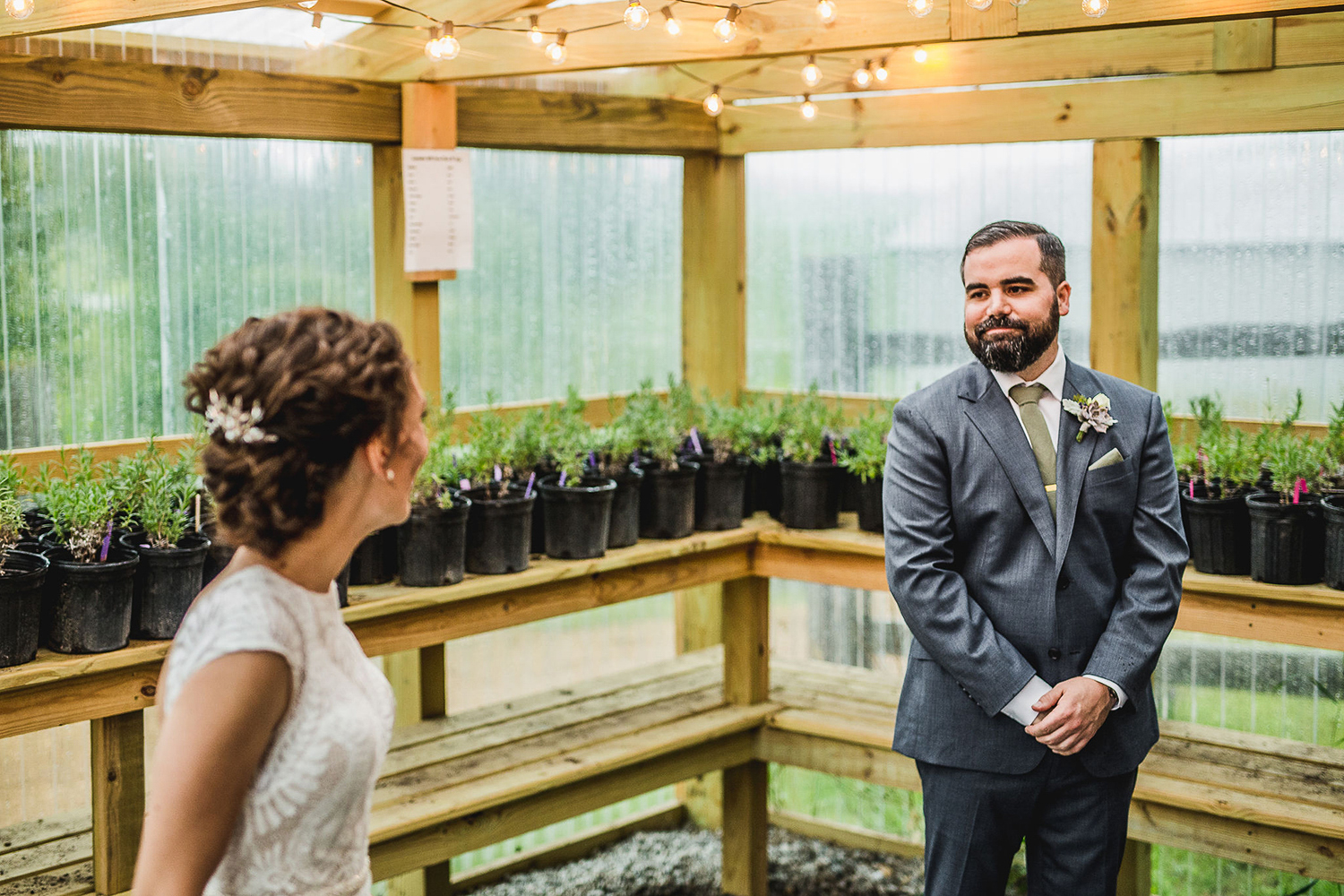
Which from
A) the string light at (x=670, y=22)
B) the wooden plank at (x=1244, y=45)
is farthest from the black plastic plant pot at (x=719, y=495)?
the wooden plank at (x=1244, y=45)

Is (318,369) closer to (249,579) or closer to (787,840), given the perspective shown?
(249,579)

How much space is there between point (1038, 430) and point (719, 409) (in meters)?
1.66

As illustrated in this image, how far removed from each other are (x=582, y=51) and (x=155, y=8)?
1.23 meters

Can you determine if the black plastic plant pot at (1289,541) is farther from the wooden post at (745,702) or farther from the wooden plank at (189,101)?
the wooden plank at (189,101)

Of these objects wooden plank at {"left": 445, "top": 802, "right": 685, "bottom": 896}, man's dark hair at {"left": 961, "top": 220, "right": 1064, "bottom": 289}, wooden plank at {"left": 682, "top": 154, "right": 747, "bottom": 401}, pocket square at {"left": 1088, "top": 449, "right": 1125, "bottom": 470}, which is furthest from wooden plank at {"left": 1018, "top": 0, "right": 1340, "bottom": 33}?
wooden plank at {"left": 445, "top": 802, "right": 685, "bottom": 896}

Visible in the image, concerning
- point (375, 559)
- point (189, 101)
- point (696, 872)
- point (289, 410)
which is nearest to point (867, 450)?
point (375, 559)

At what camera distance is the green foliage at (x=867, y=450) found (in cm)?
375

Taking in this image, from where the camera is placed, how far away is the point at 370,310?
4.02 metres

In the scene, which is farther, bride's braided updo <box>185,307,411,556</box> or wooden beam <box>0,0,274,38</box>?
wooden beam <box>0,0,274,38</box>

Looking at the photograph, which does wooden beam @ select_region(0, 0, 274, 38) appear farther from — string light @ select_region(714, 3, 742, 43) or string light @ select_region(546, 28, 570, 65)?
string light @ select_region(714, 3, 742, 43)

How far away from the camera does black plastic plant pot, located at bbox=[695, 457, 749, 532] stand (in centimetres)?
382

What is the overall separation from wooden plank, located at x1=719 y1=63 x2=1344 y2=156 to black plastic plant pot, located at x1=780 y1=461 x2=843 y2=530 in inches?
46.9

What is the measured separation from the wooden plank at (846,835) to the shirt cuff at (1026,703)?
7.94 ft

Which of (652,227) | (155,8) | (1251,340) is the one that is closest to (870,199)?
(652,227)
